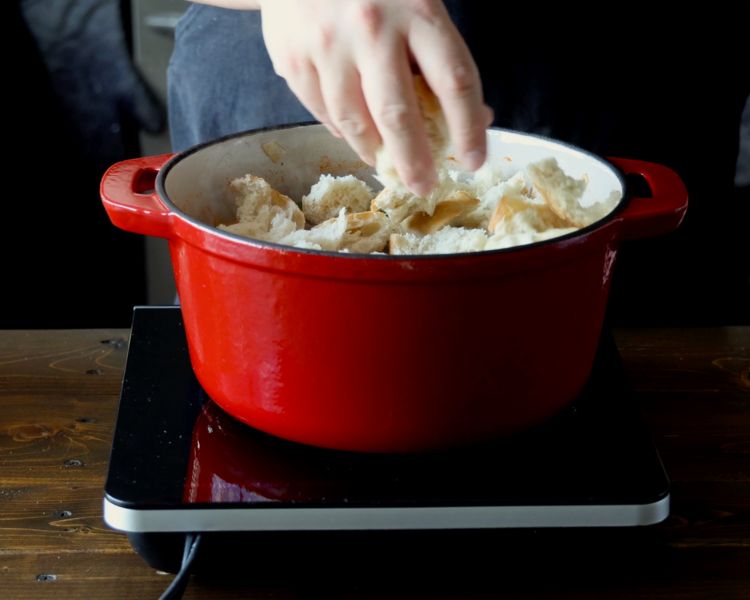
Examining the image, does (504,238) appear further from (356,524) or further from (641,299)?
(641,299)

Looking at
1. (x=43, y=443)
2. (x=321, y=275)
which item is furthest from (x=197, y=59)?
(x=321, y=275)

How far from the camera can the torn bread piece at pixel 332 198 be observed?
2.81 feet

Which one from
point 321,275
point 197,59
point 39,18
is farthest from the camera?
point 39,18

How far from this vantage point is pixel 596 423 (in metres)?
0.75

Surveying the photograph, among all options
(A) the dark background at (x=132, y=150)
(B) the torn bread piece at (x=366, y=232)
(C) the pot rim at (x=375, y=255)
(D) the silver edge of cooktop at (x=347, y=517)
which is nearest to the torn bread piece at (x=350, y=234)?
(B) the torn bread piece at (x=366, y=232)

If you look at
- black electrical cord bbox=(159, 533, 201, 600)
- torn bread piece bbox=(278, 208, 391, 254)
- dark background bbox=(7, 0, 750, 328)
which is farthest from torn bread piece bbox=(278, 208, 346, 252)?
dark background bbox=(7, 0, 750, 328)

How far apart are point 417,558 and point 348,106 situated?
30cm

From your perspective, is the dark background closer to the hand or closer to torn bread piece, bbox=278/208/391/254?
torn bread piece, bbox=278/208/391/254

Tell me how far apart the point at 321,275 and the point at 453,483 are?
17 centimetres

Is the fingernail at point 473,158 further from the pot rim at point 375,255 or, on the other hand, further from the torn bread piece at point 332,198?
the torn bread piece at point 332,198

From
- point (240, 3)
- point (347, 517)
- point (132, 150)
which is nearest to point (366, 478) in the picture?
point (347, 517)

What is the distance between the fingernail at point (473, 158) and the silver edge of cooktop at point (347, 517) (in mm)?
213

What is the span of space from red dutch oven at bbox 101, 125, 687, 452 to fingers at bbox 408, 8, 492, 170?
0.08 meters

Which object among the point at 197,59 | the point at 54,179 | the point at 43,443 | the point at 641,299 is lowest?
the point at 54,179
